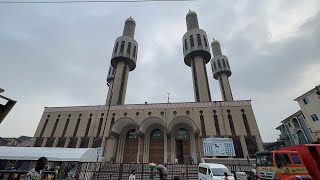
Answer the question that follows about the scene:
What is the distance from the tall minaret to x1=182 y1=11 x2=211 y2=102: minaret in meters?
11.4

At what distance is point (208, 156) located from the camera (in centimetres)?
2017

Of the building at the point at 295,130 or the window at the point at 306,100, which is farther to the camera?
the building at the point at 295,130

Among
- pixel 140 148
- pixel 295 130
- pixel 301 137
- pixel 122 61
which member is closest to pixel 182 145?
pixel 140 148

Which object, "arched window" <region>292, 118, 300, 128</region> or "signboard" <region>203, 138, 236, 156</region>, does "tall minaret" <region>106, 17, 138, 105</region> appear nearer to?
"signboard" <region>203, 138, 236, 156</region>

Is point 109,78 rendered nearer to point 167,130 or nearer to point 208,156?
point 167,130

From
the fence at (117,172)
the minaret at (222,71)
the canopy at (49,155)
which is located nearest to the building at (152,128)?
the fence at (117,172)

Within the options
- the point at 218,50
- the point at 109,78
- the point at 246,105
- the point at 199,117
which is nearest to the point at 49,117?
the point at 109,78

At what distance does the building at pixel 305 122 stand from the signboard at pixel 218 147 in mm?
11754

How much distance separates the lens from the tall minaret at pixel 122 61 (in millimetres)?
30778

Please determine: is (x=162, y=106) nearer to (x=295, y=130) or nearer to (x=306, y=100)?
(x=306, y=100)

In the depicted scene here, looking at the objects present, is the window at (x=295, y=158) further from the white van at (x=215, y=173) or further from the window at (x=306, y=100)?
the window at (x=306, y=100)

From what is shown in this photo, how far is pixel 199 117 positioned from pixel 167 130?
513 centimetres

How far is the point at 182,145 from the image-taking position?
76.7 ft

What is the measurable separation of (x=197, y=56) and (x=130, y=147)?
21369 millimetres
